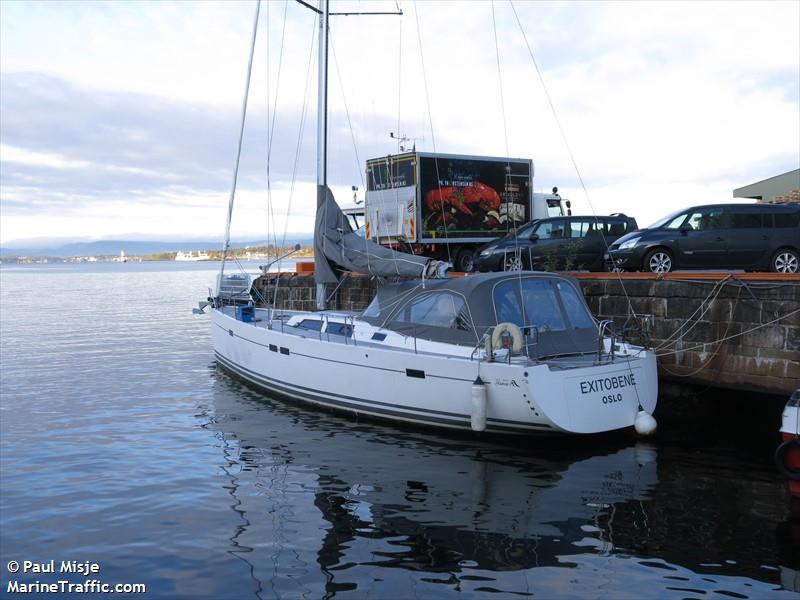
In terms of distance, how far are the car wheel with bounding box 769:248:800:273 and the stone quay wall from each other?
9.14ft

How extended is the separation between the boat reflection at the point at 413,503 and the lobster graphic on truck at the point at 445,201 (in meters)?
9.85

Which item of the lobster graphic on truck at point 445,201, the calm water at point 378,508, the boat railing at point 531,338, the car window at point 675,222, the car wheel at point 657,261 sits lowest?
the calm water at point 378,508

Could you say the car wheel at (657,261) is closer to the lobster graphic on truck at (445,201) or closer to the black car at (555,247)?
the black car at (555,247)

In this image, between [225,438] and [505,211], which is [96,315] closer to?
[505,211]

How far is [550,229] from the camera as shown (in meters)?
17.9

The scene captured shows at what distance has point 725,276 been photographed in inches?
479

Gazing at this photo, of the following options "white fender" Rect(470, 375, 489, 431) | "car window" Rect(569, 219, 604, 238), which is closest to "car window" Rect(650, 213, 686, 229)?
"car window" Rect(569, 219, 604, 238)

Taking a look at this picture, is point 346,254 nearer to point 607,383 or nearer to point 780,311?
point 607,383

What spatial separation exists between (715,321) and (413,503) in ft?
22.0

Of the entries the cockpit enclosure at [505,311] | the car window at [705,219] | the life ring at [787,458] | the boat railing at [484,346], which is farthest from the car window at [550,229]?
the life ring at [787,458]

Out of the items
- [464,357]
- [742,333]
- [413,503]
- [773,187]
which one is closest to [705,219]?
[742,333]

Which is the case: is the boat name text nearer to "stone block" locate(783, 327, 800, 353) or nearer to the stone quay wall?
the stone quay wall

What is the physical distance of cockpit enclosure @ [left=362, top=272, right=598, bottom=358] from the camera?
10.8 metres

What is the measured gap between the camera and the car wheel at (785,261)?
14.4 m
